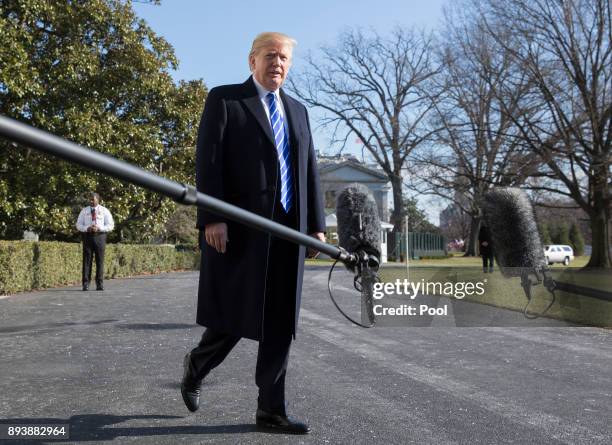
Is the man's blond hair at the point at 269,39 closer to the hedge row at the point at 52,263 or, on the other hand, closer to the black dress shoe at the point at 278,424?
the black dress shoe at the point at 278,424

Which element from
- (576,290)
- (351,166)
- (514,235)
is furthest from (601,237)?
(351,166)

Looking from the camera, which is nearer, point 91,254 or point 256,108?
point 256,108

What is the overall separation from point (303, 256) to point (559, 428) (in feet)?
5.70

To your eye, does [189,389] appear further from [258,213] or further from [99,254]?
[99,254]

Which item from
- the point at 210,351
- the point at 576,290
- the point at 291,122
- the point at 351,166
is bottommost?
the point at 210,351

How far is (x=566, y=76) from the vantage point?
23.8 m

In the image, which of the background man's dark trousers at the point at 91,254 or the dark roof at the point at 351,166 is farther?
the dark roof at the point at 351,166

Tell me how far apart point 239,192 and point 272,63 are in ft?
2.39

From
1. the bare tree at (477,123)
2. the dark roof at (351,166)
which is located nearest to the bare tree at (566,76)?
the bare tree at (477,123)

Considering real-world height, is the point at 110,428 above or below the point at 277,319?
below

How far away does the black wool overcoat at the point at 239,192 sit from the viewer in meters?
3.54

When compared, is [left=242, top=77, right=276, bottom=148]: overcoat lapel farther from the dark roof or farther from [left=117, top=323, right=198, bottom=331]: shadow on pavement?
the dark roof

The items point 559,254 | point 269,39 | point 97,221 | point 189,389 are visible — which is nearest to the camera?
point 269,39

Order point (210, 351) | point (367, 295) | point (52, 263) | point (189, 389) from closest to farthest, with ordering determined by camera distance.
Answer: point (210, 351), point (189, 389), point (367, 295), point (52, 263)
